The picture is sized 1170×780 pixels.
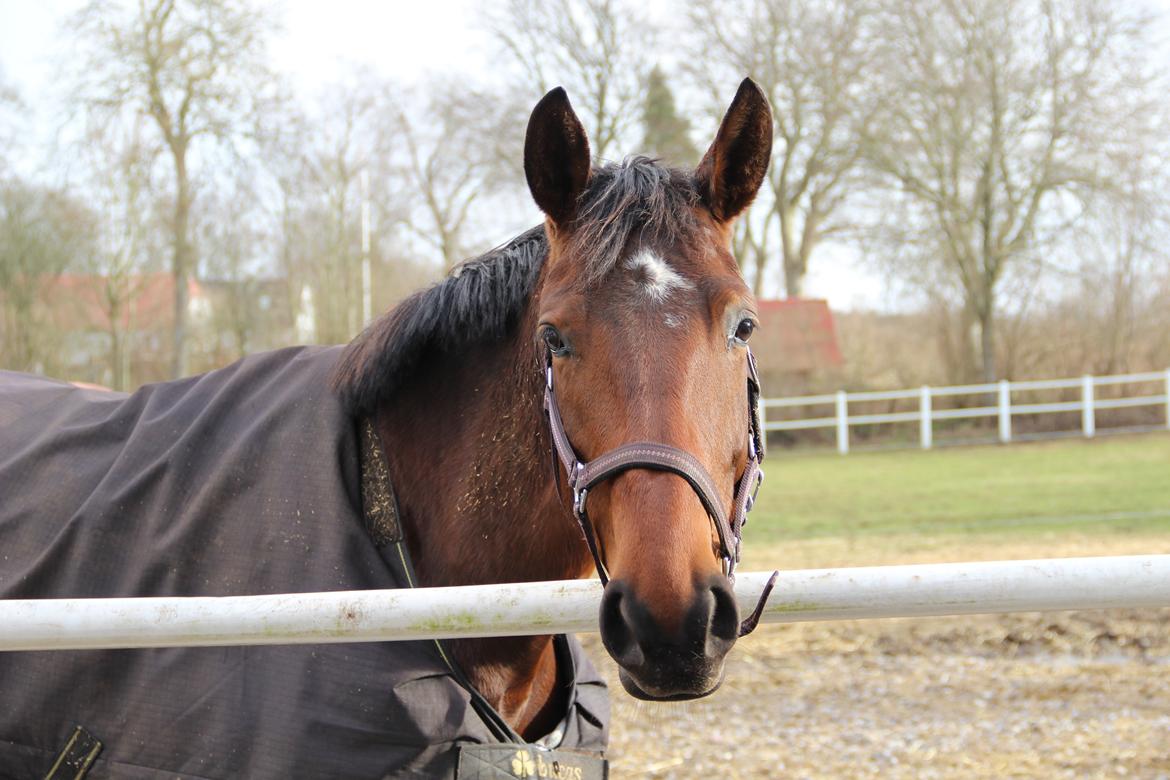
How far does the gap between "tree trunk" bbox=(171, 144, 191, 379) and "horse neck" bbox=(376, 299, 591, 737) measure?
16.9m

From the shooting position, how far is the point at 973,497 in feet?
39.7

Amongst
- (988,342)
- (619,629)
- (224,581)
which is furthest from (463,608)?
(988,342)

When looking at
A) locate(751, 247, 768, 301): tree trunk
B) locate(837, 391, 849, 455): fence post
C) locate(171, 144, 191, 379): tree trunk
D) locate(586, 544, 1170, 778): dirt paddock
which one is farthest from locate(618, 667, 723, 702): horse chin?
locate(751, 247, 768, 301): tree trunk

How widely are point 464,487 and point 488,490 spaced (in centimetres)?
6

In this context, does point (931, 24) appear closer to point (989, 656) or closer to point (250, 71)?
point (250, 71)

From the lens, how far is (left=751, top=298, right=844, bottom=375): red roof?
898 inches

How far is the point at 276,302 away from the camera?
24781mm

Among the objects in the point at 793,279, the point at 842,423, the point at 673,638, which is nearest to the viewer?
the point at 673,638

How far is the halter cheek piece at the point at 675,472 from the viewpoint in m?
1.74

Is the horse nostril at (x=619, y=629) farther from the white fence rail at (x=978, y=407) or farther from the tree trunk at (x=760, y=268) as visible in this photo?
the tree trunk at (x=760, y=268)

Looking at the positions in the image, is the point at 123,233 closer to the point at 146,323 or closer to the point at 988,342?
the point at 146,323

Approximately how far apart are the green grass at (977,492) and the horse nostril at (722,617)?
8.37 m

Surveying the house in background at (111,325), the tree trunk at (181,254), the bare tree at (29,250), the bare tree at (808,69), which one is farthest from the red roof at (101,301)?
the bare tree at (808,69)

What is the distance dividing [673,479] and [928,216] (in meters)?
22.1
